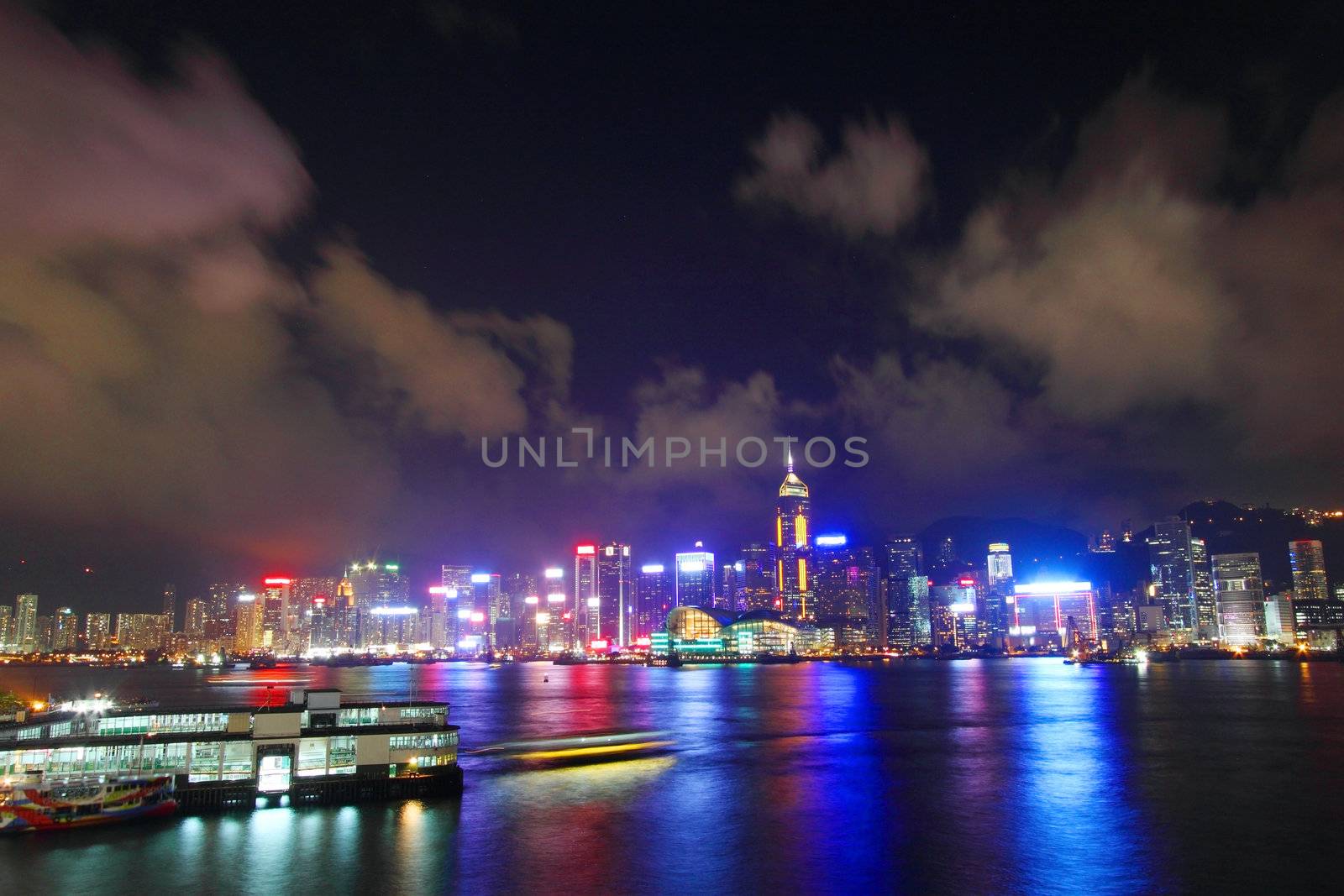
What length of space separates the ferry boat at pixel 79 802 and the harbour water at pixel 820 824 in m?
0.83

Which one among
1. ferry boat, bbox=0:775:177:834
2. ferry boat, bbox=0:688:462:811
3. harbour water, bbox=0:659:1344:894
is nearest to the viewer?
harbour water, bbox=0:659:1344:894

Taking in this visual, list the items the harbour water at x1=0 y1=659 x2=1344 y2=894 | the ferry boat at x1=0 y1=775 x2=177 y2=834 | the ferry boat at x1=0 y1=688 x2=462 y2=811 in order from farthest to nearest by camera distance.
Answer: the ferry boat at x1=0 y1=688 x2=462 y2=811 < the ferry boat at x1=0 y1=775 x2=177 y2=834 < the harbour water at x1=0 y1=659 x2=1344 y2=894

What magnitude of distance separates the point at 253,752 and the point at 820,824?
23805mm

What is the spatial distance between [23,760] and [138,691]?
85809 millimetres

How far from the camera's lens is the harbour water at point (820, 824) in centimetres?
2753

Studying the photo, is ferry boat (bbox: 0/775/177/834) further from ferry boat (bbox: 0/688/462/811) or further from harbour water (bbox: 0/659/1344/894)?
harbour water (bbox: 0/659/1344/894)

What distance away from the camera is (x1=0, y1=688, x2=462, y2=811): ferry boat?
3512 cm

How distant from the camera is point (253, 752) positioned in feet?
121

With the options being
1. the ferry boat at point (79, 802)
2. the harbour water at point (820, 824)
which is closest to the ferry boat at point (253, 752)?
the ferry boat at point (79, 802)

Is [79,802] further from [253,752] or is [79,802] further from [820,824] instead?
[820,824]

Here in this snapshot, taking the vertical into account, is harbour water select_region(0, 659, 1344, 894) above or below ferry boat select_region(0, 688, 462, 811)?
below

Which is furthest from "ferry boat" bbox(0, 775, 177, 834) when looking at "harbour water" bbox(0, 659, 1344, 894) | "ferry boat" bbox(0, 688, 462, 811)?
"harbour water" bbox(0, 659, 1344, 894)

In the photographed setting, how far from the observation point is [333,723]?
3941cm

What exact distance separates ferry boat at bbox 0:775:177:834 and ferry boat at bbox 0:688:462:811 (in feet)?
1.54
